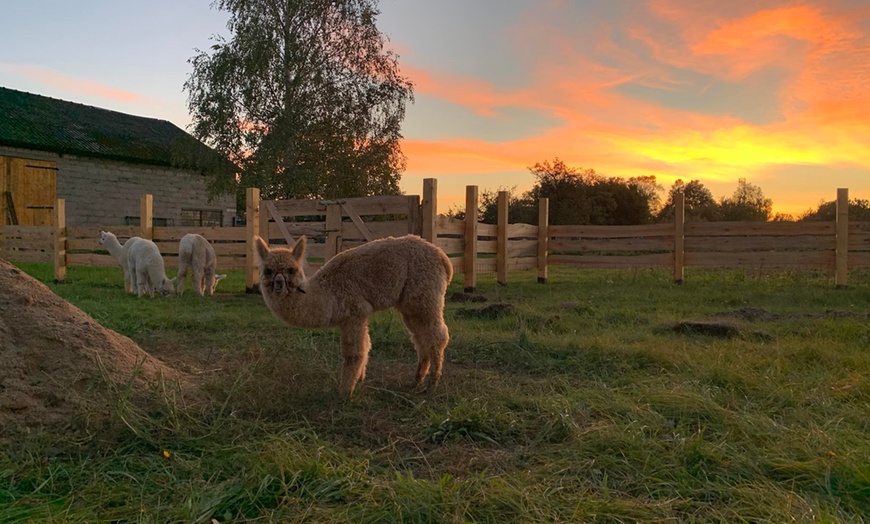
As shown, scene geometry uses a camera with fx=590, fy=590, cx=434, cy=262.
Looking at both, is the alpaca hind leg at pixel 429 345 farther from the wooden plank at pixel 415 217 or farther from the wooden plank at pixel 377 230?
the wooden plank at pixel 377 230

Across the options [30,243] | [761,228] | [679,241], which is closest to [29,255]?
[30,243]

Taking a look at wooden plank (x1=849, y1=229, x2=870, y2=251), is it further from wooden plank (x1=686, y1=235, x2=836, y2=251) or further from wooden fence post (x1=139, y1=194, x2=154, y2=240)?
wooden fence post (x1=139, y1=194, x2=154, y2=240)

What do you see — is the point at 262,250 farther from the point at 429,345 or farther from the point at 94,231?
the point at 94,231

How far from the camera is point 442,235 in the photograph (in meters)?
12.9

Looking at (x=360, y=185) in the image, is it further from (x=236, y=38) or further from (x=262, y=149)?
(x=236, y=38)

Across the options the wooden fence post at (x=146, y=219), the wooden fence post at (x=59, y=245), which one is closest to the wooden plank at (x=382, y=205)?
the wooden fence post at (x=146, y=219)

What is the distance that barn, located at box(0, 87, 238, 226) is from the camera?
987 inches

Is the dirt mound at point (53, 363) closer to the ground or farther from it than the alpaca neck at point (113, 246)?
closer to the ground

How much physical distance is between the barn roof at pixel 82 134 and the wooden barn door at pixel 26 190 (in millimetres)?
786

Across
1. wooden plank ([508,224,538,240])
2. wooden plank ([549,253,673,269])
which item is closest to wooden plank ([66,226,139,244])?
wooden plank ([508,224,538,240])

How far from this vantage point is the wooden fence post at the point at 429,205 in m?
11.4

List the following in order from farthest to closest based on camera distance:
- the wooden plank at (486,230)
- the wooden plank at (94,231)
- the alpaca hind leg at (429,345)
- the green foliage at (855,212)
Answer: the green foliage at (855,212) < the wooden plank at (94,231) < the wooden plank at (486,230) < the alpaca hind leg at (429,345)

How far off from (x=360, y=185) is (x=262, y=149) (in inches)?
186

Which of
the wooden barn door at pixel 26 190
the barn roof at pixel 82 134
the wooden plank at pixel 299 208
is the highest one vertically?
the barn roof at pixel 82 134
